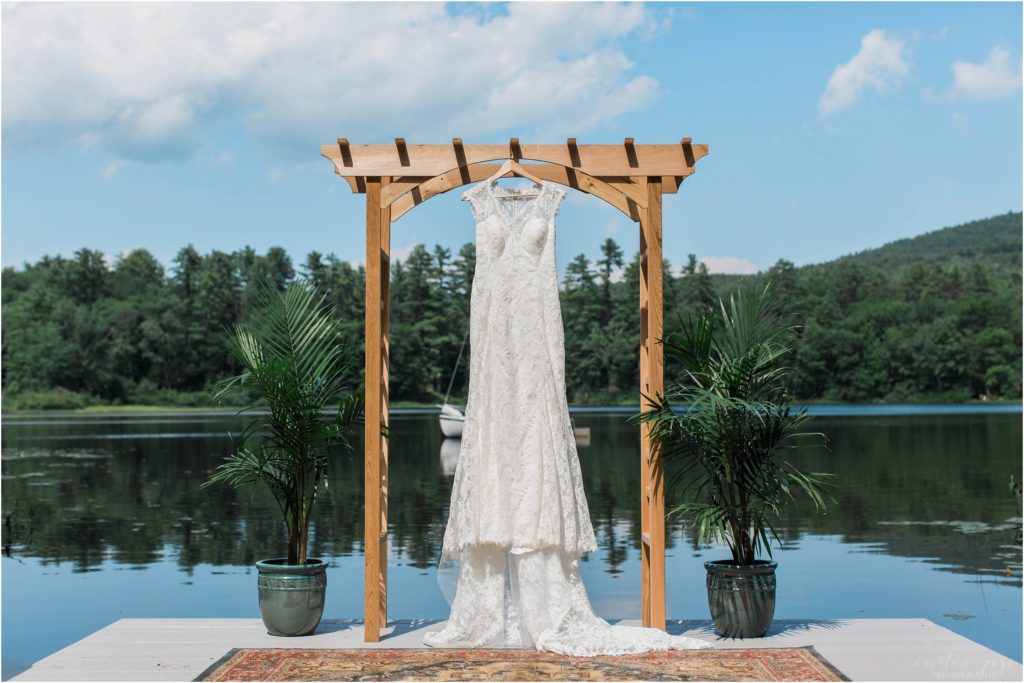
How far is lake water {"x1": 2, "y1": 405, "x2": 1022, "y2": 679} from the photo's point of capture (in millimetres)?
8078

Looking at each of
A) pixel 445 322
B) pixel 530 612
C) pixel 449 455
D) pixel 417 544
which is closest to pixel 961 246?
pixel 445 322

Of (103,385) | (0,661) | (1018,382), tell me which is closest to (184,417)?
(103,385)

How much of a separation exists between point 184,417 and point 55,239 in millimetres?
12494

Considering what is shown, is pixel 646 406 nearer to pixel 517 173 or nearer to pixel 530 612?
pixel 530 612

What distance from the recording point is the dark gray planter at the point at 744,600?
17.0 feet

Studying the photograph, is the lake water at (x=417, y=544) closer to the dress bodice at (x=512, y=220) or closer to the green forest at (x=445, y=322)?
the dress bodice at (x=512, y=220)

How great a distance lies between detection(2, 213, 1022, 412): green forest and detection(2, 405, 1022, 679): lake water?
18166mm

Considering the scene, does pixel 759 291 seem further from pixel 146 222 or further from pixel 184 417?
pixel 146 222

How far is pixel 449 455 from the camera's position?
2206 centimetres

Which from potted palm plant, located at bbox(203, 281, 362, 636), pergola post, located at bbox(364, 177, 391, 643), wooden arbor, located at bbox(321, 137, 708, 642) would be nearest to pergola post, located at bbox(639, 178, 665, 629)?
wooden arbor, located at bbox(321, 137, 708, 642)

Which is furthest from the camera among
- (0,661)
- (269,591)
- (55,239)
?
(55,239)

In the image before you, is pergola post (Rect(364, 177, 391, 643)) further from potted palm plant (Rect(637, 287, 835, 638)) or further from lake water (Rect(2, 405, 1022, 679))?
lake water (Rect(2, 405, 1022, 679))

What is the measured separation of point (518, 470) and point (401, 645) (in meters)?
0.96

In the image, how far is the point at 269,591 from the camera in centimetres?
526
